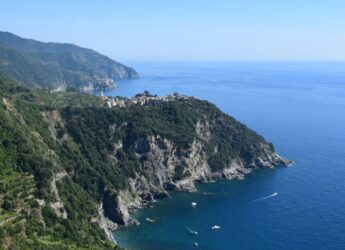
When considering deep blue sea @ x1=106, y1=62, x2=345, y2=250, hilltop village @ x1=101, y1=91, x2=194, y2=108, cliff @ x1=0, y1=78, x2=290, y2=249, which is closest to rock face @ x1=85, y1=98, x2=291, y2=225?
cliff @ x1=0, y1=78, x2=290, y2=249

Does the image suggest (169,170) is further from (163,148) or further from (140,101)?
(140,101)

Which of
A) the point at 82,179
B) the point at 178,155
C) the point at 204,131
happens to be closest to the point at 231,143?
the point at 204,131

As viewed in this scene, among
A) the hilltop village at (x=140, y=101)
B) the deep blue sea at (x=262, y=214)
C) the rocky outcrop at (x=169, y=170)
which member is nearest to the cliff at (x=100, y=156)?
the rocky outcrop at (x=169, y=170)

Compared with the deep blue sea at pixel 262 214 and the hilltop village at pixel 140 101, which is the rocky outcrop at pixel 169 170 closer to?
the deep blue sea at pixel 262 214

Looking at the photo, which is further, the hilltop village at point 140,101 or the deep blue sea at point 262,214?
the hilltop village at point 140,101

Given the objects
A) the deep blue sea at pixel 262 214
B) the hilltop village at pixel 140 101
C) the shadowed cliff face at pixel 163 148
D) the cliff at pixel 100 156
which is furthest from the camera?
the hilltop village at pixel 140 101

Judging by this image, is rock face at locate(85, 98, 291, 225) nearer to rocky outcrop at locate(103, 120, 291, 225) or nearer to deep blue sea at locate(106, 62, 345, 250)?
rocky outcrop at locate(103, 120, 291, 225)

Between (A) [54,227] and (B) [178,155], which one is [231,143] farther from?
(A) [54,227]

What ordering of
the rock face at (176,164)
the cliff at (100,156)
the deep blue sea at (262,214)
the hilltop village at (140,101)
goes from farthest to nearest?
the hilltop village at (140,101) < the rock face at (176,164) < the deep blue sea at (262,214) < the cliff at (100,156)
